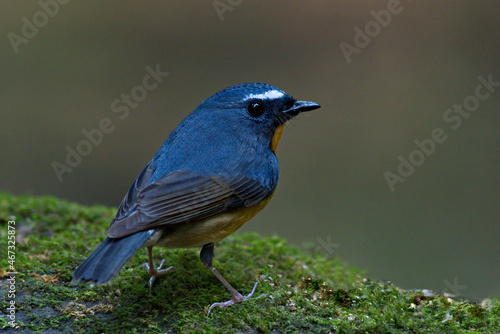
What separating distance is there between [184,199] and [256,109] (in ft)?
4.27

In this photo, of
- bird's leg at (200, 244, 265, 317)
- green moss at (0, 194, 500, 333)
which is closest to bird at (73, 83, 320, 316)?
bird's leg at (200, 244, 265, 317)

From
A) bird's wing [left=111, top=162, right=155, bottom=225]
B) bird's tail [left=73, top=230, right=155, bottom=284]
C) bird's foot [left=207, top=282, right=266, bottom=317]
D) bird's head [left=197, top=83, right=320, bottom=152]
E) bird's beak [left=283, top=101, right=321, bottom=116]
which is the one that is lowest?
bird's tail [left=73, top=230, right=155, bottom=284]

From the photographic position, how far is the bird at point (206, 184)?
4012 mm

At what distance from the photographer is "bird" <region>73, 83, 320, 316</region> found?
13.2 ft

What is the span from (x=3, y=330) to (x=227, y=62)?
936cm

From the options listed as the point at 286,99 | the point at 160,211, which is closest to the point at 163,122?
the point at 286,99

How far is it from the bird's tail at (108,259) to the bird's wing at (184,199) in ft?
0.20

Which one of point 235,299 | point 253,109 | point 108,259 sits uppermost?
point 253,109

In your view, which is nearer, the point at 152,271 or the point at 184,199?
the point at 184,199

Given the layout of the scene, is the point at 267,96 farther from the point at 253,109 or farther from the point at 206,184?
the point at 206,184

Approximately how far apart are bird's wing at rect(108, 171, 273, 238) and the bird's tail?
0.06 metres

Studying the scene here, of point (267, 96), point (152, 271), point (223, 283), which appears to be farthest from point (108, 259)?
point (267, 96)

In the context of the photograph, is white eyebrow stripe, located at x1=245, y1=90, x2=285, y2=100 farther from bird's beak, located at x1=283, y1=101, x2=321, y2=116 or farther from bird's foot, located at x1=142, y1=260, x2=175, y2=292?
bird's foot, located at x1=142, y1=260, x2=175, y2=292

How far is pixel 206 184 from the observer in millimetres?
Answer: 4438
